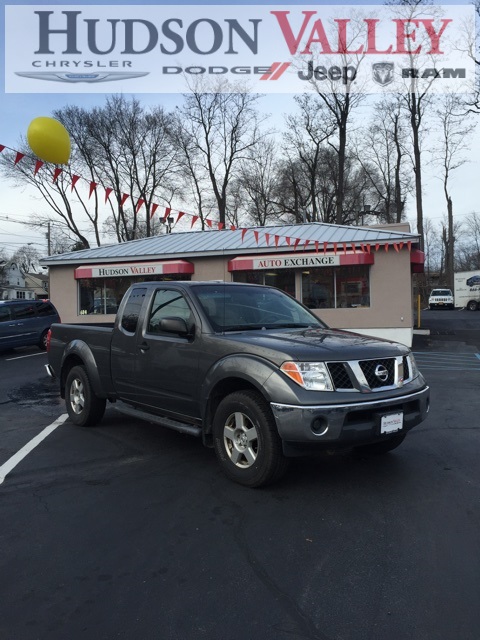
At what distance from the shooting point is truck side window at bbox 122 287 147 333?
5.43 metres

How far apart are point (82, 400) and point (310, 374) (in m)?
3.57

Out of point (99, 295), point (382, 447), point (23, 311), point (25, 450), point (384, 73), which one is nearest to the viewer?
point (382, 447)

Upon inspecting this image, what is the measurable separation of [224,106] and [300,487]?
3540 cm

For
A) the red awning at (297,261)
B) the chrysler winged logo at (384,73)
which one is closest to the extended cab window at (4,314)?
the red awning at (297,261)

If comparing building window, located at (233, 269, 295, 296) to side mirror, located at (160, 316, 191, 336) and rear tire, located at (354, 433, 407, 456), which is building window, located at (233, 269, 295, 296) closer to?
rear tire, located at (354, 433, 407, 456)

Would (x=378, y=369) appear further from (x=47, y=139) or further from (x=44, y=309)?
(x=44, y=309)

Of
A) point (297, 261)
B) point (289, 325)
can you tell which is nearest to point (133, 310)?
point (289, 325)

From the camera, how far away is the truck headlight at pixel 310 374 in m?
3.75

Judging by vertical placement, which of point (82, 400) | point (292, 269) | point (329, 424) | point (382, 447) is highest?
point (292, 269)

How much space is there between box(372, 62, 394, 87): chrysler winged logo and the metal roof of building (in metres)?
10.3

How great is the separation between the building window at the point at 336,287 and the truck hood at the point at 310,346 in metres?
14.0

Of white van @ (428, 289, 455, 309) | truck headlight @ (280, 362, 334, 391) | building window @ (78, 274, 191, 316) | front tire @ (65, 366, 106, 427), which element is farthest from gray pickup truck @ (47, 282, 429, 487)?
white van @ (428, 289, 455, 309)

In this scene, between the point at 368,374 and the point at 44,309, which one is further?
the point at 44,309

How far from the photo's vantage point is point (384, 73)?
88.3 ft
